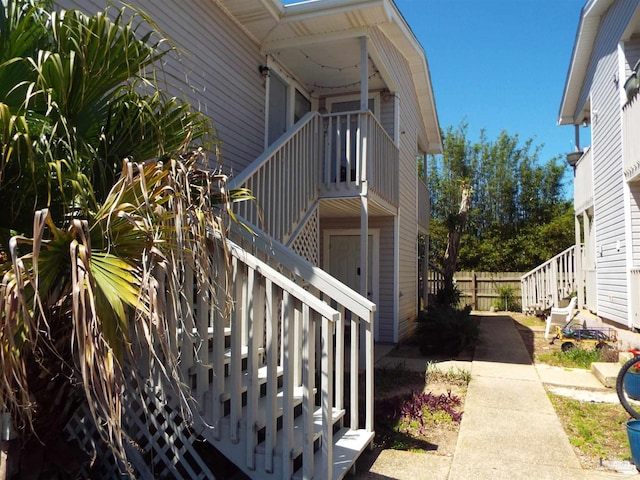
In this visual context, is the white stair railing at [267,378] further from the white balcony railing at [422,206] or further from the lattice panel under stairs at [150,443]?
the white balcony railing at [422,206]

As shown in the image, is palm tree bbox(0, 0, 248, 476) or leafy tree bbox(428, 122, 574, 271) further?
leafy tree bbox(428, 122, 574, 271)

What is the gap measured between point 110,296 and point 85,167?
980 mm

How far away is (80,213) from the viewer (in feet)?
8.20

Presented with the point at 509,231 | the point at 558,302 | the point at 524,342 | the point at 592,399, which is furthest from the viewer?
the point at 509,231

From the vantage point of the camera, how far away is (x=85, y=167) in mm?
2592

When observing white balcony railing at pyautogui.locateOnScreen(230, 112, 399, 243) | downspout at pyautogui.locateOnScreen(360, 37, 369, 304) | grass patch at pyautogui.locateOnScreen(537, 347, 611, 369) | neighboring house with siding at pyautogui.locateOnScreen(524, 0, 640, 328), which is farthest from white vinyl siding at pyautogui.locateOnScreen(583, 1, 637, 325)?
downspout at pyautogui.locateOnScreen(360, 37, 369, 304)

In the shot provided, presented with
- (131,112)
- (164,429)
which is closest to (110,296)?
(131,112)

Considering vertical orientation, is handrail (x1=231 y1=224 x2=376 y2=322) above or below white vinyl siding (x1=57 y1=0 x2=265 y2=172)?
below

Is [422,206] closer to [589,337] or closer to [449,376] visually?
[589,337]

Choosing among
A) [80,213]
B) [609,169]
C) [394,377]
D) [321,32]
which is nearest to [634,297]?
[609,169]

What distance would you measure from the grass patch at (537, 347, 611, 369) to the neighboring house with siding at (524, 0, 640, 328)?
84cm

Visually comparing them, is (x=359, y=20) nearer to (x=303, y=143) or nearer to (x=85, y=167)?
(x=303, y=143)

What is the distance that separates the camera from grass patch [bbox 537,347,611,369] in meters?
7.77

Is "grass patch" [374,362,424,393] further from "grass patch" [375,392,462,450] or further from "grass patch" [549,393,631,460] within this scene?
"grass patch" [549,393,631,460]
